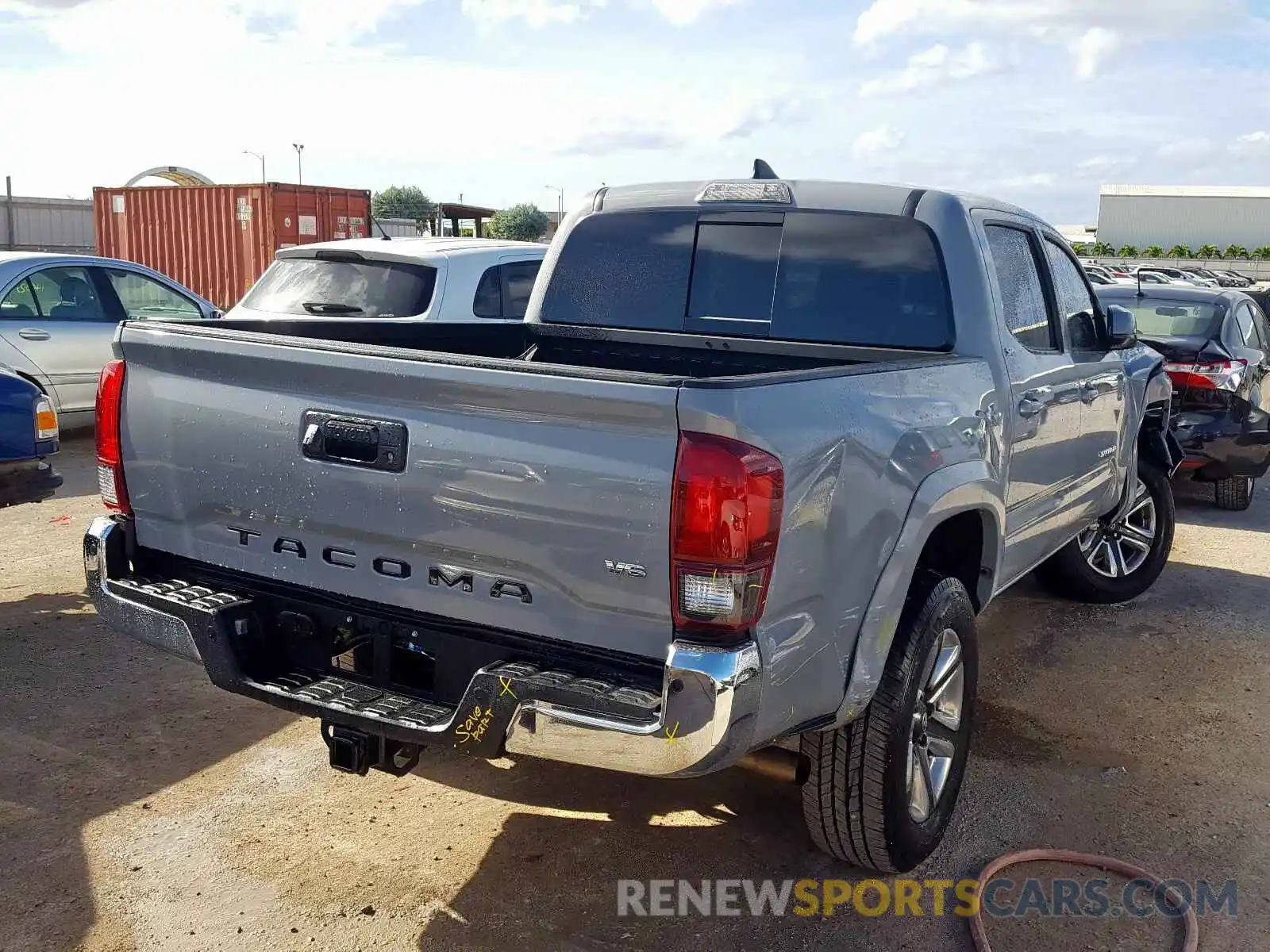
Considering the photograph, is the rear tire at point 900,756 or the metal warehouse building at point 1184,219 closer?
the rear tire at point 900,756

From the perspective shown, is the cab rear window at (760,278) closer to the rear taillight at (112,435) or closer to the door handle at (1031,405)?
the door handle at (1031,405)

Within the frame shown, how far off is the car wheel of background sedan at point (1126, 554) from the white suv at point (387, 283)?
3.53m

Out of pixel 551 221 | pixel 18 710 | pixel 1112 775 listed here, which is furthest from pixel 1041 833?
pixel 551 221

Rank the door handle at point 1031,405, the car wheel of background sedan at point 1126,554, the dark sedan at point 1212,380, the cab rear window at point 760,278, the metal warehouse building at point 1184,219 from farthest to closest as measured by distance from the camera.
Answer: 1. the metal warehouse building at point 1184,219
2. the dark sedan at point 1212,380
3. the car wheel of background sedan at point 1126,554
4. the door handle at point 1031,405
5. the cab rear window at point 760,278

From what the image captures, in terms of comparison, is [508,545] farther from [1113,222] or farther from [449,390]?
[1113,222]

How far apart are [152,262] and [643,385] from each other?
20.1 m

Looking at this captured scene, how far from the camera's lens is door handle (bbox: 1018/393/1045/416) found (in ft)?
14.3

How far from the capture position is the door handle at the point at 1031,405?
14.3ft

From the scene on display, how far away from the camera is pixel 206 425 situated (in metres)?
3.37

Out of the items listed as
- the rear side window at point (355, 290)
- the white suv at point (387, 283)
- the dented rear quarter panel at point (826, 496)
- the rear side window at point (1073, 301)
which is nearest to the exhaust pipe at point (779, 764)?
the dented rear quarter panel at point (826, 496)

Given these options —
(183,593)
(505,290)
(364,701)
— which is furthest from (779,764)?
(505,290)

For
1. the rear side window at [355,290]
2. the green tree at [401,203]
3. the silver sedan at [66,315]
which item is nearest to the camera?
the rear side window at [355,290]

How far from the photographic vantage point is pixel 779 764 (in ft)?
13.5

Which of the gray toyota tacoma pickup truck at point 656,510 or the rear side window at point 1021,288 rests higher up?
the rear side window at point 1021,288
